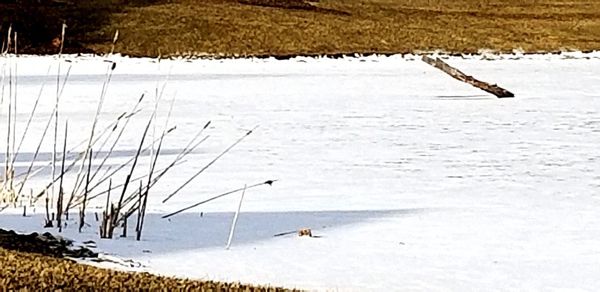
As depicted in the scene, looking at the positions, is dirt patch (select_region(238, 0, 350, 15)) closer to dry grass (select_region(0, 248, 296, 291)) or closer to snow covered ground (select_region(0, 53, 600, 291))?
snow covered ground (select_region(0, 53, 600, 291))

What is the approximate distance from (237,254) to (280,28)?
25.0m

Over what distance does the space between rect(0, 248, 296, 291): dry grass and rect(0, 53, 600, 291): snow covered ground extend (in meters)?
1.40

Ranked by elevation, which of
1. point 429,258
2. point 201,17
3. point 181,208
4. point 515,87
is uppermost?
point 429,258

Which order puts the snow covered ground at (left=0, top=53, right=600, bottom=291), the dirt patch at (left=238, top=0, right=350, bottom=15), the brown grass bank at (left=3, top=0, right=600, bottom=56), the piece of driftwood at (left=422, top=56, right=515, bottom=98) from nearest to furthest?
the snow covered ground at (left=0, top=53, right=600, bottom=291) → the piece of driftwood at (left=422, top=56, right=515, bottom=98) → the brown grass bank at (left=3, top=0, right=600, bottom=56) → the dirt patch at (left=238, top=0, right=350, bottom=15)

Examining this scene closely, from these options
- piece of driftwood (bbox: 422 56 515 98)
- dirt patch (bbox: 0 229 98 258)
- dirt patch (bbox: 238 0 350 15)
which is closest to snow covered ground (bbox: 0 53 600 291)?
piece of driftwood (bbox: 422 56 515 98)

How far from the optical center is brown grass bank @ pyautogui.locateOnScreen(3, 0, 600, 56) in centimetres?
2888

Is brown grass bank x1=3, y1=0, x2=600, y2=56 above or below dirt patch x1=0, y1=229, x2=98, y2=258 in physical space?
below

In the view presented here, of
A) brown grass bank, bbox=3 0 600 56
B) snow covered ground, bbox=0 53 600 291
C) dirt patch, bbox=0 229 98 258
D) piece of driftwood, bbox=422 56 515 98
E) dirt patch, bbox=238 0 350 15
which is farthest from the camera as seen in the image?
dirt patch, bbox=238 0 350 15

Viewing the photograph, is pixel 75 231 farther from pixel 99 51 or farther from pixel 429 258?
pixel 99 51

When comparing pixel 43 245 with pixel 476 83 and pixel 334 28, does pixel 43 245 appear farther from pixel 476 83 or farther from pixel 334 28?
pixel 334 28

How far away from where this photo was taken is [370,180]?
9.88m

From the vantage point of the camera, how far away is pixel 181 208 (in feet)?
27.4

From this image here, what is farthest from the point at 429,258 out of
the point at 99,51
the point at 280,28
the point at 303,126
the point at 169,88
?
the point at 280,28

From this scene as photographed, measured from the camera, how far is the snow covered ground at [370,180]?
21.1 feet
